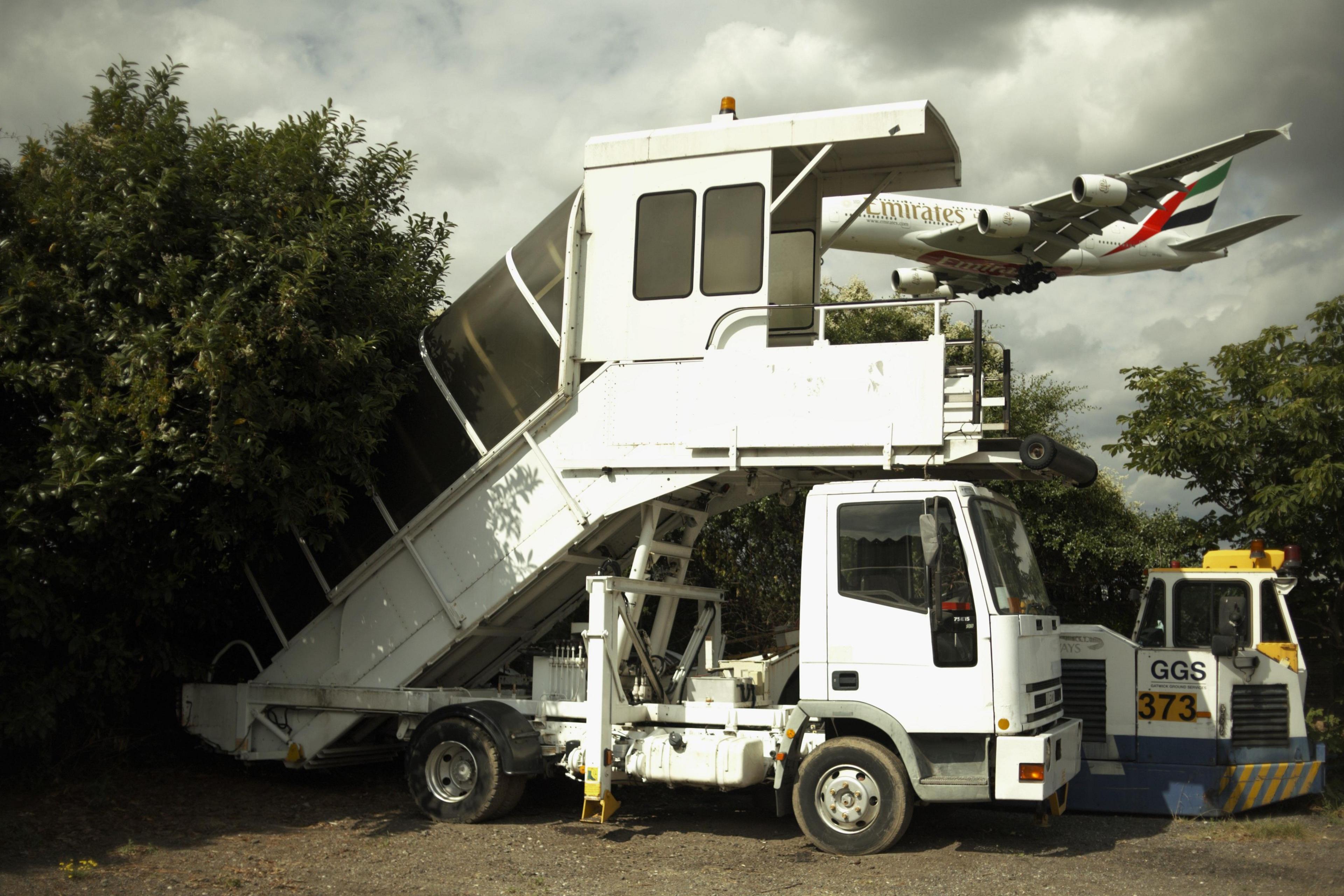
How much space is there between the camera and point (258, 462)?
27.5 ft

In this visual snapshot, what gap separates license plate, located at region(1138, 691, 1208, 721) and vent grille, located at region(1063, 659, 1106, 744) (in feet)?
1.01

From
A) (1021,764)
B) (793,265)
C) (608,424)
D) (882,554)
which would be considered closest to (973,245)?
(793,265)

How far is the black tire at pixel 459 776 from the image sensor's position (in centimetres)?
833

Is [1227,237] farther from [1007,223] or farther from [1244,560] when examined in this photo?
[1244,560]

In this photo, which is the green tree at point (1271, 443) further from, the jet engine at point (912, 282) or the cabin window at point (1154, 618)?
the jet engine at point (912, 282)

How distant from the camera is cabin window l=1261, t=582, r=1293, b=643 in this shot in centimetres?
945

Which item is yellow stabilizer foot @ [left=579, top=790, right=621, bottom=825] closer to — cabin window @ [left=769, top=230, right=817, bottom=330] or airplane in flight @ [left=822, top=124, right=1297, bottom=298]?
cabin window @ [left=769, top=230, right=817, bottom=330]

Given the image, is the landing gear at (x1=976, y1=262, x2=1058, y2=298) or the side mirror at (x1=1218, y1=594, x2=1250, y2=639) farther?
the landing gear at (x1=976, y1=262, x2=1058, y2=298)

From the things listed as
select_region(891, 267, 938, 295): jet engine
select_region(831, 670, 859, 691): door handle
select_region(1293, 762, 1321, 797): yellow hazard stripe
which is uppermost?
select_region(891, 267, 938, 295): jet engine

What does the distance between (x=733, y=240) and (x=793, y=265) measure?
5.33 ft

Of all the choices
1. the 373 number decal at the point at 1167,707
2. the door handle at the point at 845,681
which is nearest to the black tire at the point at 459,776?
the door handle at the point at 845,681

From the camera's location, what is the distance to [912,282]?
17938 millimetres

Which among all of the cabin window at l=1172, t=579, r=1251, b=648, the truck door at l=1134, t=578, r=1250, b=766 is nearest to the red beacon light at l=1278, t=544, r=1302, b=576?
the cabin window at l=1172, t=579, r=1251, b=648

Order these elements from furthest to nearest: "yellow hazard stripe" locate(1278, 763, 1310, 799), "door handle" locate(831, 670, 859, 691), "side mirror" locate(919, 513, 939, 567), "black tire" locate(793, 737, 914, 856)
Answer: "yellow hazard stripe" locate(1278, 763, 1310, 799), "door handle" locate(831, 670, 859, 691), "black tire" locate(793, 737, 914, 856), "side mirror" locate(919, 513, 939, 567)
